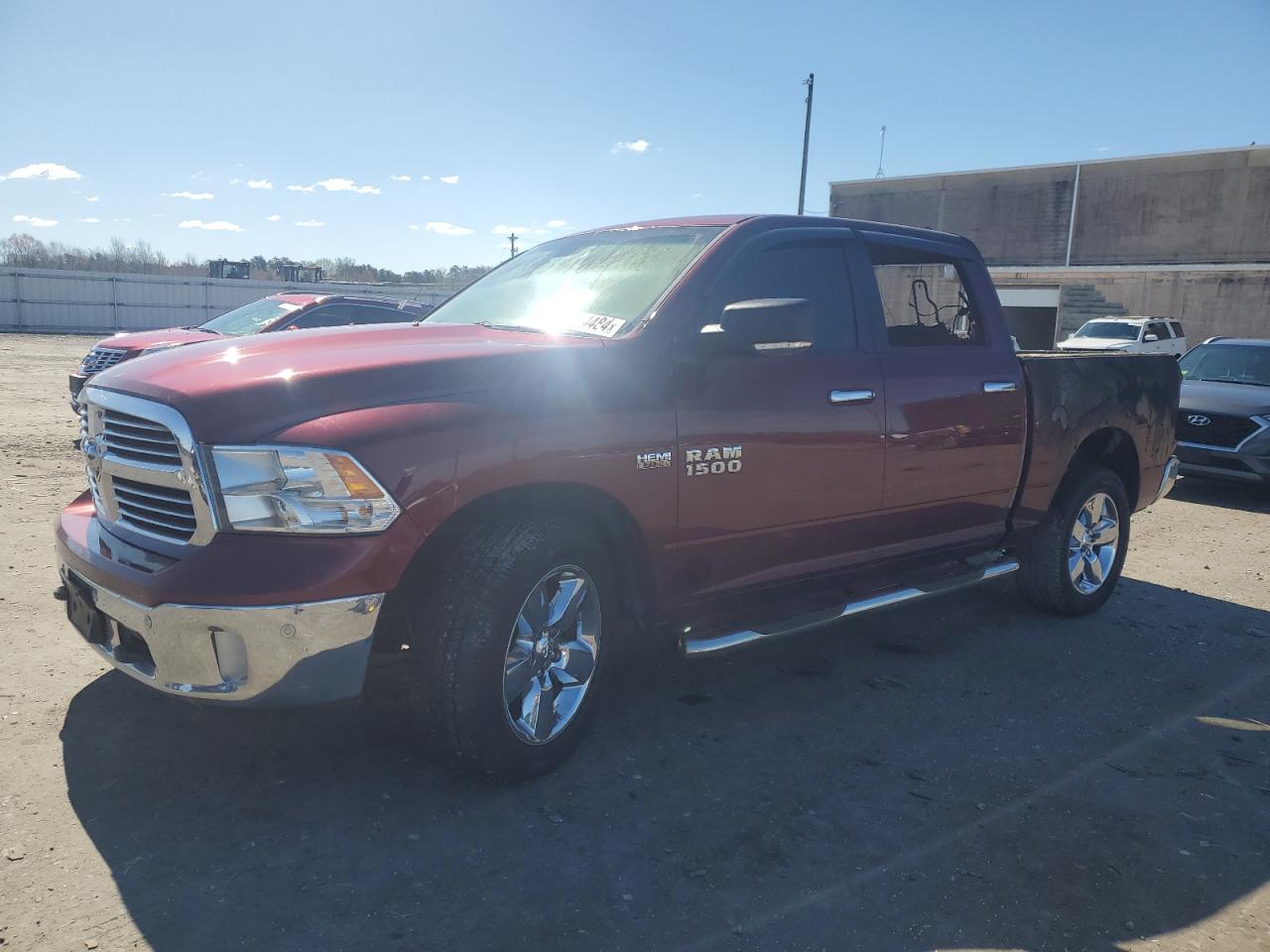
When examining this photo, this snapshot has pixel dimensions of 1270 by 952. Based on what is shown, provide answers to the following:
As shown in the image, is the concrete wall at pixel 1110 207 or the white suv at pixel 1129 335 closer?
the white suv at pixel 1129 335

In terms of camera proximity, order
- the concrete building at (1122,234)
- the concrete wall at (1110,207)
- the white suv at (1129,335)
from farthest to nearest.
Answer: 1. the concrete wall at (1110,207)
2. the concrete building at (1122,234)
3. the white suv at (1129,335)

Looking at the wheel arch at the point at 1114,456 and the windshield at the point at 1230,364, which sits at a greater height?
the windshield at the point at 1230,364

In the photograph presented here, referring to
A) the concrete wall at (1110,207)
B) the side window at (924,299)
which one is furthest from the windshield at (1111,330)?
the side window at (924,299)

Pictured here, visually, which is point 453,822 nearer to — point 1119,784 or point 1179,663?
point 1119,784

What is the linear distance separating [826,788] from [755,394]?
148 cm

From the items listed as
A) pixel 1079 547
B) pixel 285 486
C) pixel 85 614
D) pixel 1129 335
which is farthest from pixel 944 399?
pixel 1129 335

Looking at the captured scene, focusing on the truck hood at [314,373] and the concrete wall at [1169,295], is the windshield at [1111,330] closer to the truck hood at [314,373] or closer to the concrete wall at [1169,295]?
the concrete wall at [1169,295]

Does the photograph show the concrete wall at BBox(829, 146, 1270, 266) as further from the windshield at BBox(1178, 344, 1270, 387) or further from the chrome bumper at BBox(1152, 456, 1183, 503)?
the chrome bumper at BBox(1152, 456, 1183, 503)

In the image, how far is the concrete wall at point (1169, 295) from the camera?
29766 millimetres

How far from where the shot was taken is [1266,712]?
4.21m

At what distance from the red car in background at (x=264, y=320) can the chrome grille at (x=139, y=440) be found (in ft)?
21.8

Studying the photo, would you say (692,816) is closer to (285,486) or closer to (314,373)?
(285,486)

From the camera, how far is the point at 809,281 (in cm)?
416

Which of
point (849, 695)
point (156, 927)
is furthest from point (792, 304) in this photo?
point (156, 927)
